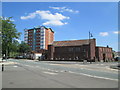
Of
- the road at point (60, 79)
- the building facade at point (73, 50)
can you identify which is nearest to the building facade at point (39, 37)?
the building facade at point (73, 50)

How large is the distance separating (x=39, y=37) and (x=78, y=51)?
275ft

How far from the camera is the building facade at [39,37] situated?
15712cm

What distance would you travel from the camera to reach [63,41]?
9369cm

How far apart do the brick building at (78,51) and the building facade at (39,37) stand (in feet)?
211

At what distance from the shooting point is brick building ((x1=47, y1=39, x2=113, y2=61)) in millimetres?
78750

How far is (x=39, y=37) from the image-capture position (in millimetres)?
159500

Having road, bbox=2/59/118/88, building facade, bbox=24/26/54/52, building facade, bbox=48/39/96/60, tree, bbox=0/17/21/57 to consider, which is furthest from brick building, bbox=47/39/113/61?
building facade, bbox=24/26/54/52

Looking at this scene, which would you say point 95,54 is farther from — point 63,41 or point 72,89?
point 72,89

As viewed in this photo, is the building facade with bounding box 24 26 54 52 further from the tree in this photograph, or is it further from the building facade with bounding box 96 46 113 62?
the tree

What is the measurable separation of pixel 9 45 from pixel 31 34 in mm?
123098

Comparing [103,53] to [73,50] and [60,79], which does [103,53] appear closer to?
[73,50]

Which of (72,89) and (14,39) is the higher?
(14,39)

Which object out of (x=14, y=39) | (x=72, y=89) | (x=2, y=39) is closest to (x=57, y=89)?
(x=72, y=89)

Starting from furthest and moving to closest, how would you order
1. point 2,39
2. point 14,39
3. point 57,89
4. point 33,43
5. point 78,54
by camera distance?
point 33,43
point 78,54
point 14,39
point 2,39
point 57,89
